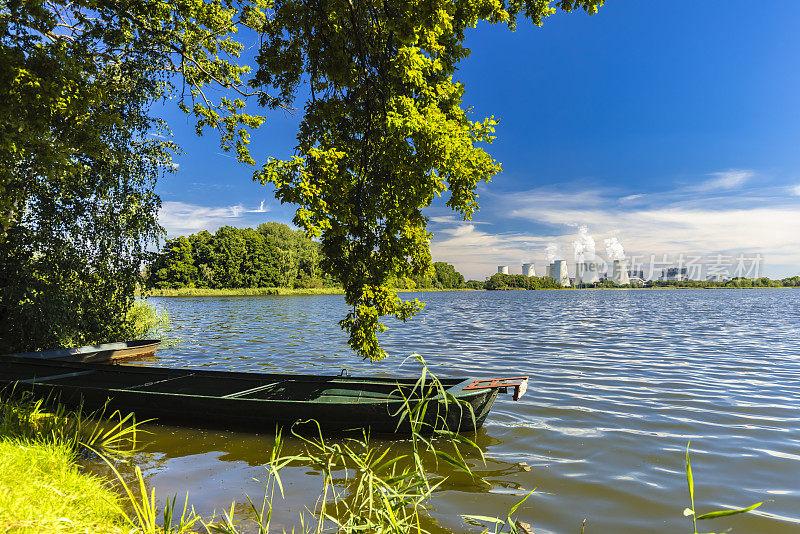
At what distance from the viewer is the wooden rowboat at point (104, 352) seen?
12.5m

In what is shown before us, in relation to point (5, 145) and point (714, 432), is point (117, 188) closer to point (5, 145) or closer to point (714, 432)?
Result: point (5, 145)

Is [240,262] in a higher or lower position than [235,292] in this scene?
higher

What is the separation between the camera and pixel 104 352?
14203mm

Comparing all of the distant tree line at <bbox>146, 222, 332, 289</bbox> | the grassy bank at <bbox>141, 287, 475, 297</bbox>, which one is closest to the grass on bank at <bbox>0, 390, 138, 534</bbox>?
the grassy bank at <bbox>141, 287, 475, 297</bbox>

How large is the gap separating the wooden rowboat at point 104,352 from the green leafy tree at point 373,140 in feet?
30.4

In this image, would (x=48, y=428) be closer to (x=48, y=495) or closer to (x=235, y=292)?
(x=48, y=495)

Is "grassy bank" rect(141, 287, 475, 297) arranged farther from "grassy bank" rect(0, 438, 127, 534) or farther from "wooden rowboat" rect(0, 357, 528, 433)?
"grassy bank" rect(0, 438, 127, 534)

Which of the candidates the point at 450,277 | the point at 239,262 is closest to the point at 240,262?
the point at 239,262

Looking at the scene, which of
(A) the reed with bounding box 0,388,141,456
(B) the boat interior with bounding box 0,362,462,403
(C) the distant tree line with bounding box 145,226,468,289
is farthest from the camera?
(C) the distant tree line with bounding box 145,226,468,289

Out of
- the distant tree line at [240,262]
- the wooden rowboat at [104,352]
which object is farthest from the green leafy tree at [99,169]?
the distant tree line at [240,262]

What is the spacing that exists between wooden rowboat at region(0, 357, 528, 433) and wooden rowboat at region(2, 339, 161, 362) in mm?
1968

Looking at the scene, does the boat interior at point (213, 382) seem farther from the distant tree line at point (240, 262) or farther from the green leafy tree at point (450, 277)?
the green leafy tree at point (450, 277)

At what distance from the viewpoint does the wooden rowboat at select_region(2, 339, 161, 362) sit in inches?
493

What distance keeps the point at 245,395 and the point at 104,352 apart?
840cm
